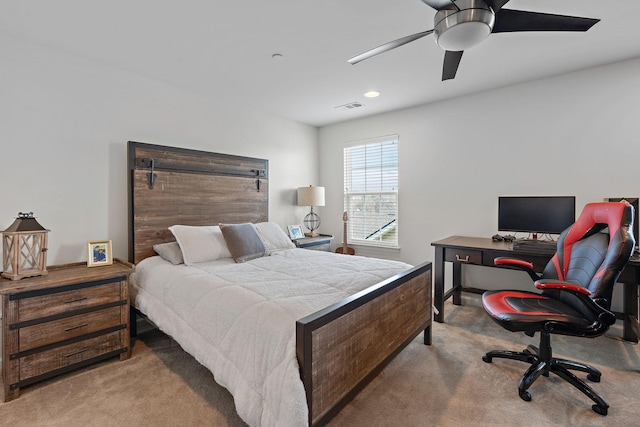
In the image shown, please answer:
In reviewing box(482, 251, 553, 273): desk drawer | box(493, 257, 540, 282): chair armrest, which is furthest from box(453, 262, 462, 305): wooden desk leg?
box(493, 257, 540, 282): chair armrest

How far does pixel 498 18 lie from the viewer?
1708mm

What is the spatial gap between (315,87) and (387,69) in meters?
0.82

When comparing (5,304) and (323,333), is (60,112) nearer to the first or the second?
(5,304)

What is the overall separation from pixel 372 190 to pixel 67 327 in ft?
12.0

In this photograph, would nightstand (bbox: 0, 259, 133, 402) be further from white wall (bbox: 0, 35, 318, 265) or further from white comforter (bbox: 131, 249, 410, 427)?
white wall (bbox: 0, 35, 318, 265)

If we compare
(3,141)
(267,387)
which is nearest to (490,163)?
(267,387)

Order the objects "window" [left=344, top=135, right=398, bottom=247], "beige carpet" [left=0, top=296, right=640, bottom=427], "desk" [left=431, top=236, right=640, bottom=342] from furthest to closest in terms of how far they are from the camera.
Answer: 1. "window" [left=344, top=135, right=398, bottom=247]
2. "desk" [left=431, top=236, right=640, bottom=342]
3. "beige carpet" [left=0, top=296, right=640, bottom=427]

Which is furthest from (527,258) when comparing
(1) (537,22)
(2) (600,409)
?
(1) (537,22)

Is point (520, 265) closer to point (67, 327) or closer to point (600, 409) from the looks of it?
point (600, 409)

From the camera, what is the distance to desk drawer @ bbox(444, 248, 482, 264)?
286cm

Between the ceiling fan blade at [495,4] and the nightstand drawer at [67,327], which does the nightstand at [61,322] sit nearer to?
the nightstand drawer at [67,327]

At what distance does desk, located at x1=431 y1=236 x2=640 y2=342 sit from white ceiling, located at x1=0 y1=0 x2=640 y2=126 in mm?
1673

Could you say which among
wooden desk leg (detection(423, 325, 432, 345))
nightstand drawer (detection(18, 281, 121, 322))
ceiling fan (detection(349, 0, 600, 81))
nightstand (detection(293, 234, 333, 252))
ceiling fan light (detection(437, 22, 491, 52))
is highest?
ceiling fan (detection(349, 0, 600, 81))

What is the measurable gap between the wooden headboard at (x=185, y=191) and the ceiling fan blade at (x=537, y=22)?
2.91 meters
